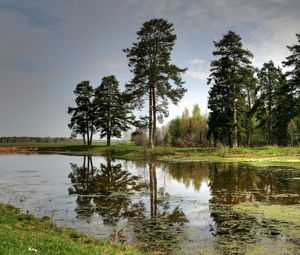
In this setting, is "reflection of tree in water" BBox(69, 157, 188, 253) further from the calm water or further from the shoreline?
the shoreline

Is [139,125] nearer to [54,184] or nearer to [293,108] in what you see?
[293,108]

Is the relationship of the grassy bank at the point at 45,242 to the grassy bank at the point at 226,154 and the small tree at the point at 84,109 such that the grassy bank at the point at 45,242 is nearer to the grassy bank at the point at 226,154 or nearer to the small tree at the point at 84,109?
the grassy bank at the point at 226,154

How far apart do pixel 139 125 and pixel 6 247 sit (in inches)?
1671

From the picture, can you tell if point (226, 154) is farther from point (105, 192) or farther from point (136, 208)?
point (136, 208)

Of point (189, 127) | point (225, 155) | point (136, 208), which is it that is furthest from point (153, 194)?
point (189, 127)

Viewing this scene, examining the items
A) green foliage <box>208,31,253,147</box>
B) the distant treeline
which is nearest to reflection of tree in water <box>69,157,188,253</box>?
green foliage <box>208,31,253,147</box>

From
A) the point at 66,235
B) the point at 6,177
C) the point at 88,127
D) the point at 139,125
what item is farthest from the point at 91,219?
the point at 88,127

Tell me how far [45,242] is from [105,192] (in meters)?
11.6

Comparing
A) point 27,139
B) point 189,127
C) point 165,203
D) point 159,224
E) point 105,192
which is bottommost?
point 159,224

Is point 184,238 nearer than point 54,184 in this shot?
Yes

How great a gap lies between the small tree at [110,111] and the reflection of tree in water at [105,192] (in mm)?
41882

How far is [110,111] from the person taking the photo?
73.1m

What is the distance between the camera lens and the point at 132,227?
42.7 feet

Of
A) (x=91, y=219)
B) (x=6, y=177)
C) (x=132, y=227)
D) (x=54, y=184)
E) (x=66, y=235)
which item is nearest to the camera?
(x=66, y=235)
